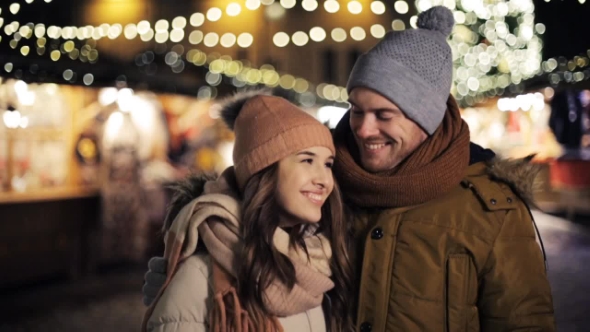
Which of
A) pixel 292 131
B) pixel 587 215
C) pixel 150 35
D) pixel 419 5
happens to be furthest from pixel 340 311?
pixel 419 5

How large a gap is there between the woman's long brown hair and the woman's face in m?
0.04

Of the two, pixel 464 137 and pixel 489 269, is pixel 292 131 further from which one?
pixel 489 269

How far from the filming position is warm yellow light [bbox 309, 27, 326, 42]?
20500 millimetres

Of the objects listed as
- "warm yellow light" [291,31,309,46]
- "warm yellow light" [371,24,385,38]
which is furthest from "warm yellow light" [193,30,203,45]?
"warm yellow light" [371,24,385,38]

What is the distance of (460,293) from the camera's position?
93.2 inches

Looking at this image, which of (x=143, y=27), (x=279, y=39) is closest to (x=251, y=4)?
(x=143, y=27)

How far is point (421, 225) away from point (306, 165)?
0.51 meters

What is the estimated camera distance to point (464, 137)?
2.62m

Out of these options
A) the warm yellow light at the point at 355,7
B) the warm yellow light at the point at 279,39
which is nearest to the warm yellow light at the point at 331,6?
the warm yellow light at the point at 355,7

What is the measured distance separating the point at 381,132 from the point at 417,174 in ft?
0.73

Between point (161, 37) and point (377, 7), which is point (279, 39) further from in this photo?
point (161, 37)

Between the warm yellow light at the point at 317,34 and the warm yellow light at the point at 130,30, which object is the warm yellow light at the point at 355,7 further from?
the warm yellow light at the point at 130,30

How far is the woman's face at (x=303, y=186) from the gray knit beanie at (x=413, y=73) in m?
0.36

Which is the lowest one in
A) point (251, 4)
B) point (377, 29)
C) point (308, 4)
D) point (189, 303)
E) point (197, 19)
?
point (189, 303)
